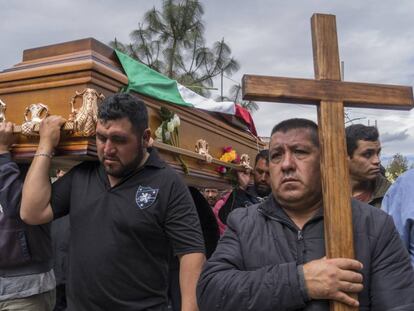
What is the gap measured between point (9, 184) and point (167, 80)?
1.32 meters

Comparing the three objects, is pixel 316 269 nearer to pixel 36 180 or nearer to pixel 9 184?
pixel 36 180

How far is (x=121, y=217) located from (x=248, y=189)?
90.0 inches

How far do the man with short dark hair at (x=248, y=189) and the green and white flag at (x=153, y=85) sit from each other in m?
0.84

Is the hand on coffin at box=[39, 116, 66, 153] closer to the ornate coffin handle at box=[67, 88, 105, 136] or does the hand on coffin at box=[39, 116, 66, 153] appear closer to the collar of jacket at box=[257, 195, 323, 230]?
the ornate coffin handle at box=[67, 88, 105, 136]

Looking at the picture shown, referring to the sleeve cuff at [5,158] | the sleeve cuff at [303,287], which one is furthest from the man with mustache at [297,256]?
the sleeve cuff at [5,158]

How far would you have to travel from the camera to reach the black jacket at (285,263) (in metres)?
1.61

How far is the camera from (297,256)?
174 cm

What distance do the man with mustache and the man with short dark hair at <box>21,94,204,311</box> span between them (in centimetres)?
53

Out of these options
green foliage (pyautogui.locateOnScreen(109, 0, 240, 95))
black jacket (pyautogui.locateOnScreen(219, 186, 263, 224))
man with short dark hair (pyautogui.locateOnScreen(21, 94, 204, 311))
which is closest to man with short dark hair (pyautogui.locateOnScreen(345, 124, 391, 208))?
black jacket (pyautogui.locateOnScreen(219, 186, 263, 224))

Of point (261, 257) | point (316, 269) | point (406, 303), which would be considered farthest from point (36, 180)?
point (406, 303)

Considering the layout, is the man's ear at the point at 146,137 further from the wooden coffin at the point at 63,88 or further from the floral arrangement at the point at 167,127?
the floral arrangement at the point at 167,127

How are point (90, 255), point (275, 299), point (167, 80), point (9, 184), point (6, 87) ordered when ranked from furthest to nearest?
point (167, 80)
point (6, 87)
point (9, 184)
point (90, 255)
point (275, 299)

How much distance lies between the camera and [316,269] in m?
1.60

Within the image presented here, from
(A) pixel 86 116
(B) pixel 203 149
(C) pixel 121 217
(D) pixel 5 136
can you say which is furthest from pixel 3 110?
(B) pixel 203 149
